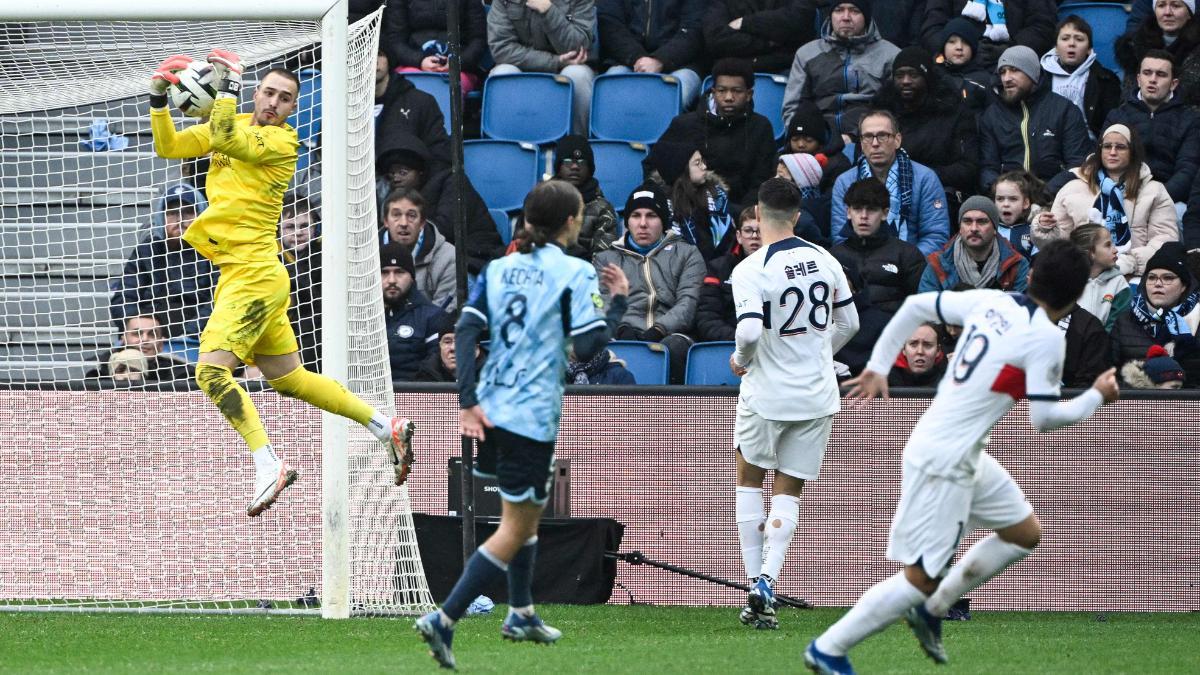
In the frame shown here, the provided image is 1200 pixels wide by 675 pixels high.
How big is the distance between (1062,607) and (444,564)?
390cm

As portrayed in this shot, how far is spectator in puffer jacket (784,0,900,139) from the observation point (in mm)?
12750

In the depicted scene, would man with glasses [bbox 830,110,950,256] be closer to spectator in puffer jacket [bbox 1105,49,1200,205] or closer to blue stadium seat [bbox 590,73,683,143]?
spectator in puffer jacket [bbox 1105,49,1200,205]

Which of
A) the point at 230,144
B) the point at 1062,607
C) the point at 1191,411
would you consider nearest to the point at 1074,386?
the point at 1191,411

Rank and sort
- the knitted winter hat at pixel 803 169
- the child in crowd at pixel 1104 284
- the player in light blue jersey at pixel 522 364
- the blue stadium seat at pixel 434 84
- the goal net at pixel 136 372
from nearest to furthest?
the player in light blue jersey at pixel 522 364
the goal net at pixel 136 372
the child in crowd at pixel 1104 284
the knitted winter hat at pixel 803 169
the blue stadium seat at pixel 434 84

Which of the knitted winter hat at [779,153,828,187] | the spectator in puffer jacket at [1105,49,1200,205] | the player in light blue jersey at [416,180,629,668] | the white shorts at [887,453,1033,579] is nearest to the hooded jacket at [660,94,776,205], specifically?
the knitted winter hat at [779,153,828,187]

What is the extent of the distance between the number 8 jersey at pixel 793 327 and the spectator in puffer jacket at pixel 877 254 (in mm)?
2380

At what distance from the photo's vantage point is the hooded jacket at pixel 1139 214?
438 inches

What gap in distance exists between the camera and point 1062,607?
10195 mm

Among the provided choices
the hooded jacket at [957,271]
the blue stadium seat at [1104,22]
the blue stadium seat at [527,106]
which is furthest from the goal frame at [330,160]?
the blue stadium seat at [1104,22]

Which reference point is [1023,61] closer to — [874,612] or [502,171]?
[502,171]

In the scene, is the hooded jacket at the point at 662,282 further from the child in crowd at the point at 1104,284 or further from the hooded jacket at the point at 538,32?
the hooded jacket at the point at 538,32

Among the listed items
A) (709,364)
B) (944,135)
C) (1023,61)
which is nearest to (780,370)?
(709,364)

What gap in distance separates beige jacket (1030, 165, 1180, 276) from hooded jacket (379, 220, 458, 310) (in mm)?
4162

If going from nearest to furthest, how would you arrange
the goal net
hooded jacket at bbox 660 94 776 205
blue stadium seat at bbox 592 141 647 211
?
the goal net → hooded jacket at bbox 660 94 776 205 → blue stadium seat at bbox 592 141 647 211
